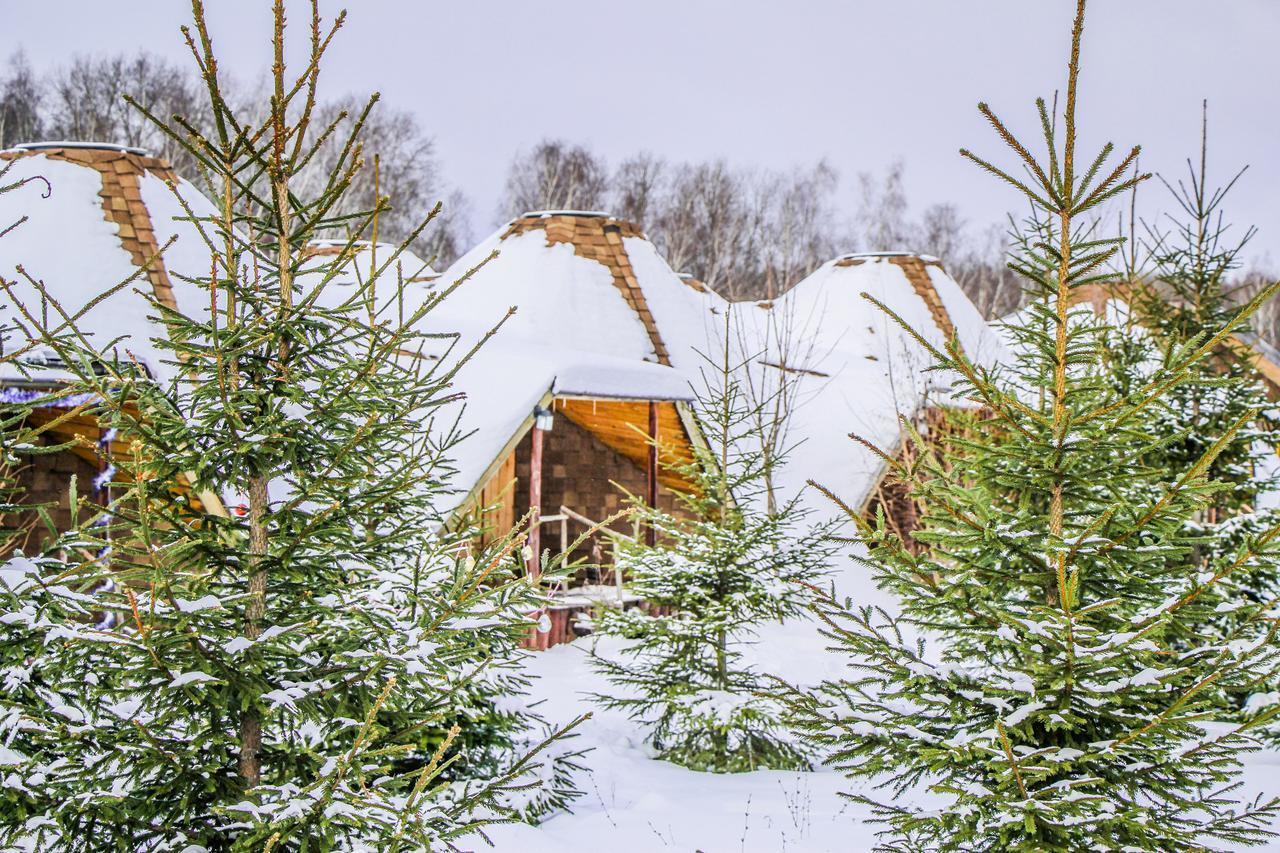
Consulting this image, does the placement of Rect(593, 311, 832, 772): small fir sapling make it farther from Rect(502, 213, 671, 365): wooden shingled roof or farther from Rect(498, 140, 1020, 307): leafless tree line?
Rect(498, 140, 1020, 307): leafless tree line

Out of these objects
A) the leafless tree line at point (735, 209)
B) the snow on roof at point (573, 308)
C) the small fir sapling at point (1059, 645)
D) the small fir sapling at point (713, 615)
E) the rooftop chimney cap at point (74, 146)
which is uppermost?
the leafless tree line at point (735, 209)

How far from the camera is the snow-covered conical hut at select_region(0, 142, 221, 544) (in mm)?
8961

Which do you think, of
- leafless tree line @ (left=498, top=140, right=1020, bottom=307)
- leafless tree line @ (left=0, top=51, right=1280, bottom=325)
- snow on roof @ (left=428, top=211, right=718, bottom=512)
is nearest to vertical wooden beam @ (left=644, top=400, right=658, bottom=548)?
snow on roof @ (left=428, top=211, right=718, bottom=512)

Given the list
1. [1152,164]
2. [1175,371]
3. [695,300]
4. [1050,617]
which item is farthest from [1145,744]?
[695,300]

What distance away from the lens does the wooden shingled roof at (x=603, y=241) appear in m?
15.2

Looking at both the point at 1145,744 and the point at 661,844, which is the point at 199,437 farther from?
the point at 661,844

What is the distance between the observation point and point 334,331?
10.8ft

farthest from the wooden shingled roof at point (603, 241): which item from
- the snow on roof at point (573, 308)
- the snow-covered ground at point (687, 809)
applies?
the snow-covered ground at point (687, 809)

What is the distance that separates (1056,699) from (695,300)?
1420cm

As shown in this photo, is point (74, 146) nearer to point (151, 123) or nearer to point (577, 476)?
point (577, 476)

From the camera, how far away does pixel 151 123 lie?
3522cm

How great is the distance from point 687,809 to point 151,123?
123 feet

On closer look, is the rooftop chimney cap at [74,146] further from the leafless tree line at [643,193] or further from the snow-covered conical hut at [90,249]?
the leafless tree line at [643,193]

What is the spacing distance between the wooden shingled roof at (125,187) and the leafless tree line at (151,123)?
1623 centimetres
